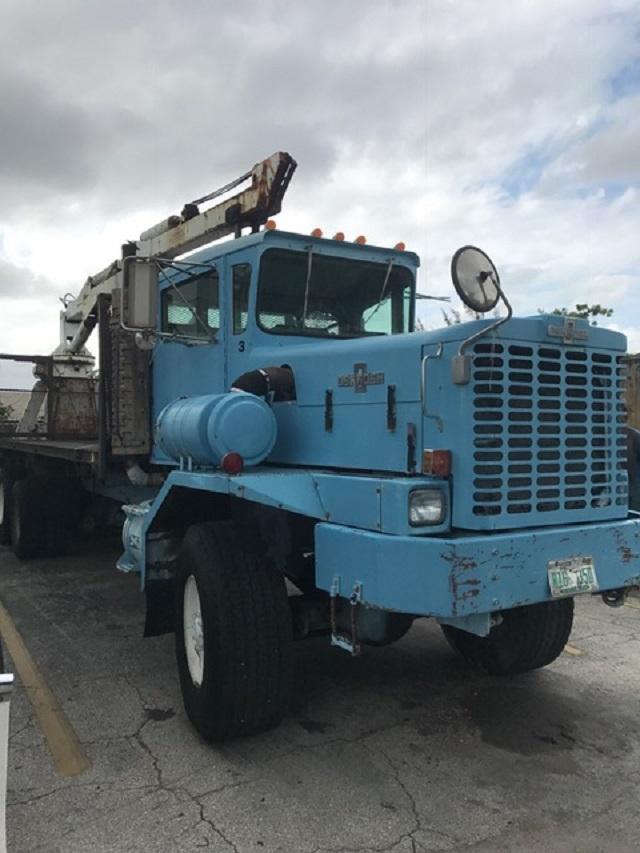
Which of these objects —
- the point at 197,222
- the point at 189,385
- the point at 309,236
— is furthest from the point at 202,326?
the point at 197,222

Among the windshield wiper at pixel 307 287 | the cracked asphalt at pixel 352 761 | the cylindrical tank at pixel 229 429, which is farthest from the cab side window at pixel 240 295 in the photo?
the cracked asphalt at pixel 352 761

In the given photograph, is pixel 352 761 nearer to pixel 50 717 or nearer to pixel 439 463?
pixel 439 463

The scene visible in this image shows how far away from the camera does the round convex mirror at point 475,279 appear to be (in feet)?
10.8

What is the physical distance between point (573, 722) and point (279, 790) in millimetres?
1787

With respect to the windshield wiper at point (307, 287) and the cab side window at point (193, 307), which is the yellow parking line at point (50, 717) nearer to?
the cab side window at point (193, 307)

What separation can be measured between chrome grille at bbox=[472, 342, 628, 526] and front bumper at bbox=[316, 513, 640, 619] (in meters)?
0.16

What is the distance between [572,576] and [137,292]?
115 inches

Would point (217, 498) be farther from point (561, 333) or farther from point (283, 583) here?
point (561, 333)

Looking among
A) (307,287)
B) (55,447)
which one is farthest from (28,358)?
(307,287)

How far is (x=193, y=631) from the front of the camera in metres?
4.11

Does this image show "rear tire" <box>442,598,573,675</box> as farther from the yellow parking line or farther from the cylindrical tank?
the yellow parking line

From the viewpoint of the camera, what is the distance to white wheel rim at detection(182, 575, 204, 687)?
13.0 feet

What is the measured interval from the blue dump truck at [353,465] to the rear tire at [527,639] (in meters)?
0.01

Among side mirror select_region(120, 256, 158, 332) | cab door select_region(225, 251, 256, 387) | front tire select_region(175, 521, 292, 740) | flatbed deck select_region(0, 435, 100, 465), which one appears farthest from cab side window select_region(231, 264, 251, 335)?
flatbed deck select_region(0, 435, 100, 465)
